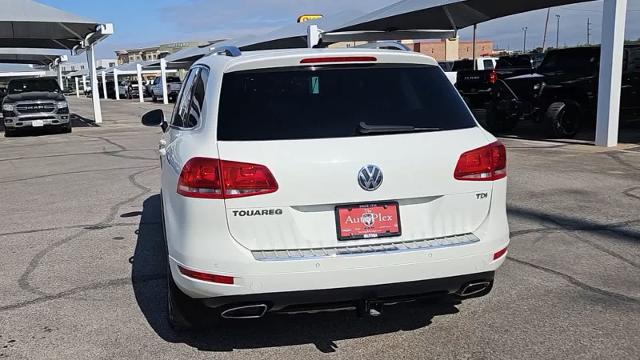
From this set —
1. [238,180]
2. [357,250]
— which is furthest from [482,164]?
[238,180]

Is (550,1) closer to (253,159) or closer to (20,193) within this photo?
(20,193)

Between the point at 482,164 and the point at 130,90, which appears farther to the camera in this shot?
the point at 130,90

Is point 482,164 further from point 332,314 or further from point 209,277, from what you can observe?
point 209,277

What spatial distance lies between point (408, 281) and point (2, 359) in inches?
94.6

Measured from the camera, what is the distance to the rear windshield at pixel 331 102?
3.29m

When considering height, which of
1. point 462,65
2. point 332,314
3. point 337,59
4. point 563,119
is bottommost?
point 332,314

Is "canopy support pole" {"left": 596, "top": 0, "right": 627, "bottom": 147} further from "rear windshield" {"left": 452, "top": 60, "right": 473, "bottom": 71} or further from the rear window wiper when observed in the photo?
"rear windshield" {"left": 452, "top": 60, "right": 473, "bottom": 71}

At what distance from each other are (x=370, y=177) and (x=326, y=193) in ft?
0.82

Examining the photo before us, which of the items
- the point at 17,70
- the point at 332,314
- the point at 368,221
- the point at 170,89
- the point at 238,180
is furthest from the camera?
the point at 17,70

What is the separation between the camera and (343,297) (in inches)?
126

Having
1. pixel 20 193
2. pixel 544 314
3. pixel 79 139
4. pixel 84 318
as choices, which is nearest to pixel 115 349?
pixel 84 318

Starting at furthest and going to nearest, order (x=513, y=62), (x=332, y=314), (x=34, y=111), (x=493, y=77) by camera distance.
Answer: (x=513, y=62)
(x=34, y=111)
(x=493, y=77)
(x=332, y=314)

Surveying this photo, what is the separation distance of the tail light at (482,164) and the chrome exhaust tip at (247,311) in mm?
1277

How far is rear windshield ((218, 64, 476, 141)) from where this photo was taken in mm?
3291
